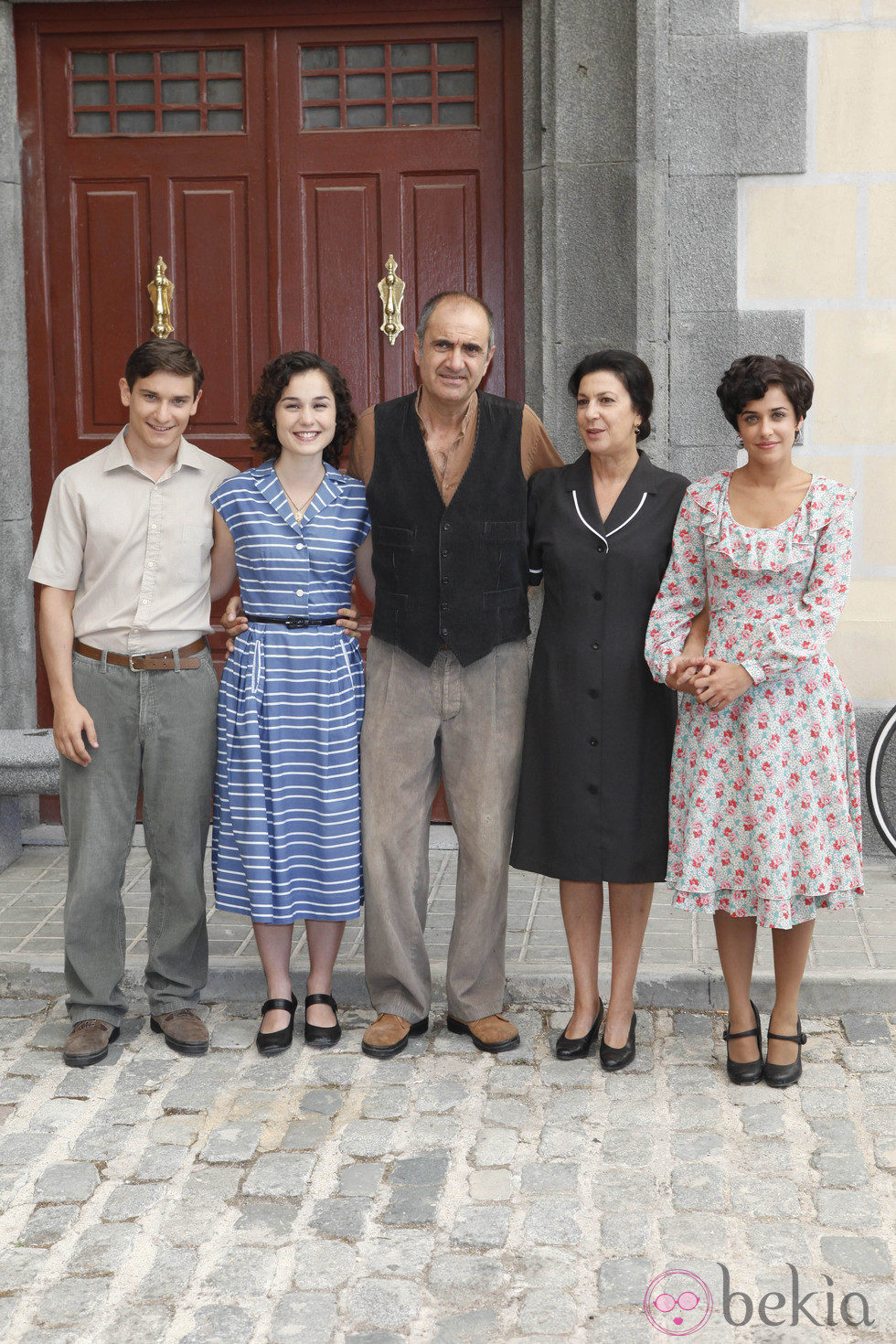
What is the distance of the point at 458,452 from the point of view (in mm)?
3668

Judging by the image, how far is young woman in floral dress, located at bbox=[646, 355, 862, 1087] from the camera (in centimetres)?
338

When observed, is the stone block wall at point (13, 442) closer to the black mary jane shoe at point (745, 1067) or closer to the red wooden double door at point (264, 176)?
the red wooden double door at point (264, 176)

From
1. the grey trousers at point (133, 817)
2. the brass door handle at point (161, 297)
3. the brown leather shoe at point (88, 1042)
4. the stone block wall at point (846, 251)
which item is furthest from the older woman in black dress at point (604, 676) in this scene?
the brass door handle at point (161, 297)

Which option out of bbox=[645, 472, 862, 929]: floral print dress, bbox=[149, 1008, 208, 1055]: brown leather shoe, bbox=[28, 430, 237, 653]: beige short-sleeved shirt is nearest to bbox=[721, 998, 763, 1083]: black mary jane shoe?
bbox=[645, 472, 862, 929]: floral print dress

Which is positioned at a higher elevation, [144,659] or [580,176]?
[580,176]

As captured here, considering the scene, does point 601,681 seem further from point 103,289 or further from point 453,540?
point 103,289

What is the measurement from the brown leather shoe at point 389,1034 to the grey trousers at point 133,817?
544 mm

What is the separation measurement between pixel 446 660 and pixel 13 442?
2743 mm

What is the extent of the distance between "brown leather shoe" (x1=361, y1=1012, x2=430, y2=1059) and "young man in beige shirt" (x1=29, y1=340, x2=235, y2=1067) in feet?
1.55

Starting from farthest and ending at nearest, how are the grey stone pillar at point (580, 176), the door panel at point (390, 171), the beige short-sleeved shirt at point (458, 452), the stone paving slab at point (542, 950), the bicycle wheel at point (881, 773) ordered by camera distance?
the door panel at point (390, 171) < the grey stone pillar at point (580, 176) < the bicycle wheel at point (881, 773) < the stone paving slab at point (542, 950) < the beige short-sleeved shirt at point (458, 452)

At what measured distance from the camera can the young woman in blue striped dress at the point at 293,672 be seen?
3.68 metres

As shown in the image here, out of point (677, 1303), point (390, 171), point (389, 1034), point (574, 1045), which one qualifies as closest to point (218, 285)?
point (390, 171)

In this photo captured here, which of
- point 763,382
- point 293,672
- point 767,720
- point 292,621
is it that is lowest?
point 767,720

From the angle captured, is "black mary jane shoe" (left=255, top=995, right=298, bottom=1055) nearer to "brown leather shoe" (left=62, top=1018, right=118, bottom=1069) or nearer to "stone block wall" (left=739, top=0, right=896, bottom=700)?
"brown leather shoe" (left=62, top=1018, right=118, bottom=1069)
